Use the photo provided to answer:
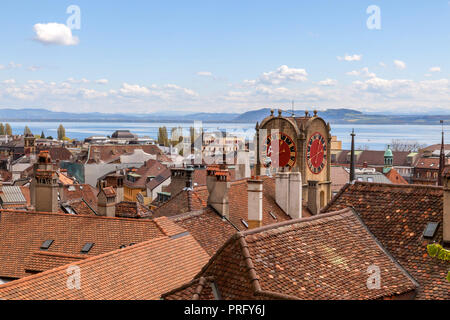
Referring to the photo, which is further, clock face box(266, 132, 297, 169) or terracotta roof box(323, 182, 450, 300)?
clock face box(266, 132, 297, 169)

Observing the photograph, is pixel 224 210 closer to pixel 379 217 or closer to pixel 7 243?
pixel 7 243

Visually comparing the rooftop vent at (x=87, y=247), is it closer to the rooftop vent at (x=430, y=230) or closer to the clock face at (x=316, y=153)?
the rooftop vent at (x=430, y=230)

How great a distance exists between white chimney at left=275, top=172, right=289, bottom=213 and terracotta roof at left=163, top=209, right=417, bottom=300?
16816 millimetres

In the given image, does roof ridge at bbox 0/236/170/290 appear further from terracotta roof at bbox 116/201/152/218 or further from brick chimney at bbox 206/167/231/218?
terracotta roof at bbox 116/201/152/218

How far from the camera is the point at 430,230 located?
16047 millimetres

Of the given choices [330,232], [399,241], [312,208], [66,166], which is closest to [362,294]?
[330,232]

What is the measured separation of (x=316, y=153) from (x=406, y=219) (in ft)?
65.0

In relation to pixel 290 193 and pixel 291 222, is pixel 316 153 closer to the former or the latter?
pixel 290 193

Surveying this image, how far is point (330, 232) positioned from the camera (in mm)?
15398

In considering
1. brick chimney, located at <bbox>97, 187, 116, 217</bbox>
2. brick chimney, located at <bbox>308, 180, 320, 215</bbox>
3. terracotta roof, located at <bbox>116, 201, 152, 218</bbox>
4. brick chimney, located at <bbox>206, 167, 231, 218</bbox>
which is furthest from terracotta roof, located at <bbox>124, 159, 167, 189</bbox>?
brick chimney, located at <bbox>206, 167, 231, 218</bbox>

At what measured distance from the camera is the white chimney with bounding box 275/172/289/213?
107ft

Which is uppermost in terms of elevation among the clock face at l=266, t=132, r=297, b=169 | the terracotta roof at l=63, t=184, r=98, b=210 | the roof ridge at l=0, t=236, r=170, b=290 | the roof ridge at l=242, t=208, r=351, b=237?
the clock face at l=266, t=132, r=297, b=169

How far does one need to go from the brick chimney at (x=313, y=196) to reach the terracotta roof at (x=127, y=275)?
12.9 meters

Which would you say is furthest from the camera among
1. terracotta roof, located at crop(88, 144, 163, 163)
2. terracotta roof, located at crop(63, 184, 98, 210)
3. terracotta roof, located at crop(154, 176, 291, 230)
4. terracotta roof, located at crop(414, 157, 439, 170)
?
terracotta roof, located at crop(414, 157, 439, 170)
